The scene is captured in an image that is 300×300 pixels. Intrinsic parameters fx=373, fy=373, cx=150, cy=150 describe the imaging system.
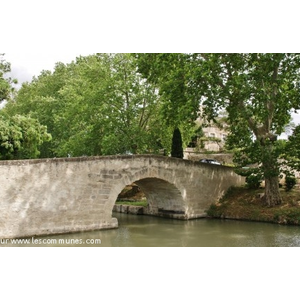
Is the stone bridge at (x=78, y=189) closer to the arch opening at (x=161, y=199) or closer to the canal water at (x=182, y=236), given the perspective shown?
the arch opening at (x=161, y=199)

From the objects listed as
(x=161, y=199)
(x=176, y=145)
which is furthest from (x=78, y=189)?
(x=176, y=145)

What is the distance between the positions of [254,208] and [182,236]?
624cm

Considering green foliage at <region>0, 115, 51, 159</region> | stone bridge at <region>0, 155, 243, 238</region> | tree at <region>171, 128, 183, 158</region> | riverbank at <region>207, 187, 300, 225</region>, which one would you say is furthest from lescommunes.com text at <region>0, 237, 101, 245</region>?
tree at <region>171, 128, 183, 158</region>

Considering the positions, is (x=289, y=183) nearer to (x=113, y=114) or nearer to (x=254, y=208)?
(x=254, y=208)

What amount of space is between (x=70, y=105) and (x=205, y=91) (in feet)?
38.0

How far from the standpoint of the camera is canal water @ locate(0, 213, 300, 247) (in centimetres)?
1270

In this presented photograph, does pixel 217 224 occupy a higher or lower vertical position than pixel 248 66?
lower

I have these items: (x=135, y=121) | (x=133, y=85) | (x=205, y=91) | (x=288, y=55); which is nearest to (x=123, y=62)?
(x=133, y=85)

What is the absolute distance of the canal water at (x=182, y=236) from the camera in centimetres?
1270

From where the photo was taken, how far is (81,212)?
14773 millimetres

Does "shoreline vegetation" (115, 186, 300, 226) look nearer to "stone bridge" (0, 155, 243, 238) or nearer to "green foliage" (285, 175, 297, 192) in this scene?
"green foliage" (285, 175, 297, 192)

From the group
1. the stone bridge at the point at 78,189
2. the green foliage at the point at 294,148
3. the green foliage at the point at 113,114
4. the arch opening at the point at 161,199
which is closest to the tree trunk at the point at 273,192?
the green foliage at the point at 294,148

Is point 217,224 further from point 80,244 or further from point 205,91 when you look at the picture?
point 80,244

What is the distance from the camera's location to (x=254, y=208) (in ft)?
63.3
